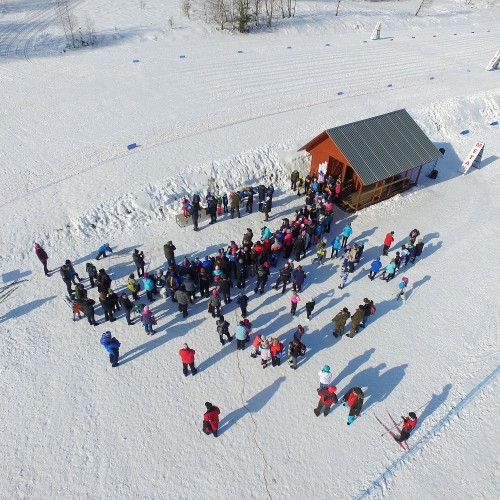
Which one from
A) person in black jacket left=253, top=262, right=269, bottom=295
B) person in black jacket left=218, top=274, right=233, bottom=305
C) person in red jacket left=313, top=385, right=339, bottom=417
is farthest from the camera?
person in black jacket left=253, top=262, right=269, bottom=295

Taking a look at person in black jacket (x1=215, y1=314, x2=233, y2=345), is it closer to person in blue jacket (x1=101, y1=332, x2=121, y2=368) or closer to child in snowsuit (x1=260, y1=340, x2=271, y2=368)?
child in snowsuit (x1=260, y1=340, x2=271, y2=368)

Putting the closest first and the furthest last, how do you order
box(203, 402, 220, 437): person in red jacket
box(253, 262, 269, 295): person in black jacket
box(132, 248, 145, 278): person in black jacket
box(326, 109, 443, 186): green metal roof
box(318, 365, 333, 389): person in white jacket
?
1. box(203, 402, 220, 437): person in red jacket
2. box(318, 365, 333, 389): person in white jacket
3. box(253, 262, 269, 295): person in black jacket
4. box(132, 248, 145, 278): person in black jacket
5. box(326, 109, 443, 186): green metal roof

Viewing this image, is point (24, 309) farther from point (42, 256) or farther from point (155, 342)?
point (155, 342)

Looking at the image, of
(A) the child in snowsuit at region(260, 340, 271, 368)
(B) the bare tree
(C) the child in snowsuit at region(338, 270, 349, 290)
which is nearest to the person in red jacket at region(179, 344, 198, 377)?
(A) the child in snowsuit at region(260, 340, 271, 368)

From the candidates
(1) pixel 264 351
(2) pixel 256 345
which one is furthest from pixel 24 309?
(1) pixel 264 351

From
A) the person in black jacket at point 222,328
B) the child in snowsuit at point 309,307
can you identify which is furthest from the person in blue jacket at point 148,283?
the child in snowsuit at point 309,307

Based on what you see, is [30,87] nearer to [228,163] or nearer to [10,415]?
[228,163]
